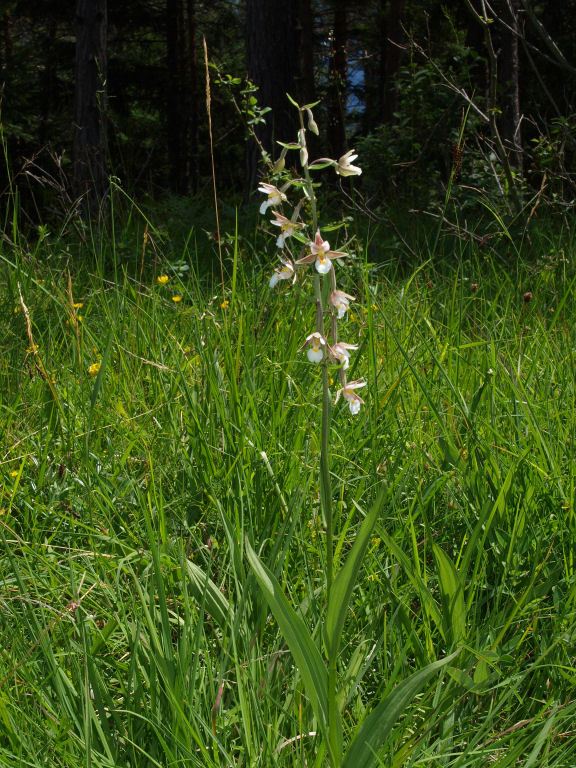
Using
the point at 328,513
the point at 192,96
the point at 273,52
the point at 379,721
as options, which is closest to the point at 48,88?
the point at 192,96

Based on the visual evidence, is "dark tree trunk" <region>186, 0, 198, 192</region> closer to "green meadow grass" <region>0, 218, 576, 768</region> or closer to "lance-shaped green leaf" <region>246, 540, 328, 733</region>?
"green meadow grass" <region>0, 218, 576, 768</region>

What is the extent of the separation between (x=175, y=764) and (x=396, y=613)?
412 millimetres

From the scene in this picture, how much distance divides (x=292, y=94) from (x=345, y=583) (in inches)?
263

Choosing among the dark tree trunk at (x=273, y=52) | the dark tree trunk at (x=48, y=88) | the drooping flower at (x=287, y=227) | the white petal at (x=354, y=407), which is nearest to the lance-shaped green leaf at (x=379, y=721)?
the white petal at (x=354, y=407)

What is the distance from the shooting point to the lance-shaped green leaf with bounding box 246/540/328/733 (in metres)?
0.88

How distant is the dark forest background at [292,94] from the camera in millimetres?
3719

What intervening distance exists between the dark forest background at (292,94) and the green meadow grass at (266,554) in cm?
79

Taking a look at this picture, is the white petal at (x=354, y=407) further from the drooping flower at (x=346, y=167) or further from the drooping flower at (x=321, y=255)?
the drooping flower at (x=346, y=167)

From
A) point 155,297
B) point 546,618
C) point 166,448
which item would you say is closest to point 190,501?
point 166,448

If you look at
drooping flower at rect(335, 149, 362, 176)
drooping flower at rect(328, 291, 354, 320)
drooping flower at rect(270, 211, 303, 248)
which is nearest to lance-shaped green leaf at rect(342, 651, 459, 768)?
drooping flower at rect(328, 291, 354, 320)

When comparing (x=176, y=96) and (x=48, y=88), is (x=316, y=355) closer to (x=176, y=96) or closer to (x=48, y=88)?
(x=48, y=88)

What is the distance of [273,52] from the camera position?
578cm

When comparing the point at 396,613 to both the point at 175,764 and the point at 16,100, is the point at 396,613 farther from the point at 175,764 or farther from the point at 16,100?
the point at 16,100

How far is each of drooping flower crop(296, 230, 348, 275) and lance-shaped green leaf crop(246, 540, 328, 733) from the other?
0.43 meters
